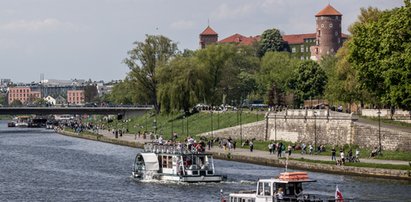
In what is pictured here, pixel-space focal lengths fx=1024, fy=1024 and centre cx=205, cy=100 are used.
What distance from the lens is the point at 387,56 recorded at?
333 ft

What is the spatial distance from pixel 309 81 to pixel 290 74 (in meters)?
11.9

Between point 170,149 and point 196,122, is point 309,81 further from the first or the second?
point 170,149

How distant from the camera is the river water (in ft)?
248

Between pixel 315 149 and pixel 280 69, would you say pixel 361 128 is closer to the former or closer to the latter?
pixel 315 149

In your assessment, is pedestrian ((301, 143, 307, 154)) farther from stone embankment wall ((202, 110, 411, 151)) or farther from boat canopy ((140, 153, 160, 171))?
boat canopy ((140, 153, 160, 171))

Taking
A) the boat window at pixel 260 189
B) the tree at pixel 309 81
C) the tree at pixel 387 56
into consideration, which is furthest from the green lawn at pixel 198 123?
the boat window at pixel 260 189

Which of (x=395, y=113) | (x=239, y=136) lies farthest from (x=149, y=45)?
(x=395, y=113)

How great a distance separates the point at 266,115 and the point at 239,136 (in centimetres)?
593

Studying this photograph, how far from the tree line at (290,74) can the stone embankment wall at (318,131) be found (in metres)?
3.54

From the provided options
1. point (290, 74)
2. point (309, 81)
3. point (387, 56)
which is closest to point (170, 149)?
point (387, 56)

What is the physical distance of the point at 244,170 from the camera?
9481cm

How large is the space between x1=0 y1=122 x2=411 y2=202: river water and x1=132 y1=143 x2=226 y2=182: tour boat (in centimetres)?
98

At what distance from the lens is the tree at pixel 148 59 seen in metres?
187

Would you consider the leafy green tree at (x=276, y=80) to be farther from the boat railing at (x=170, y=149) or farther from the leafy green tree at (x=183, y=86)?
the boat railing at (x=170, y=149)
